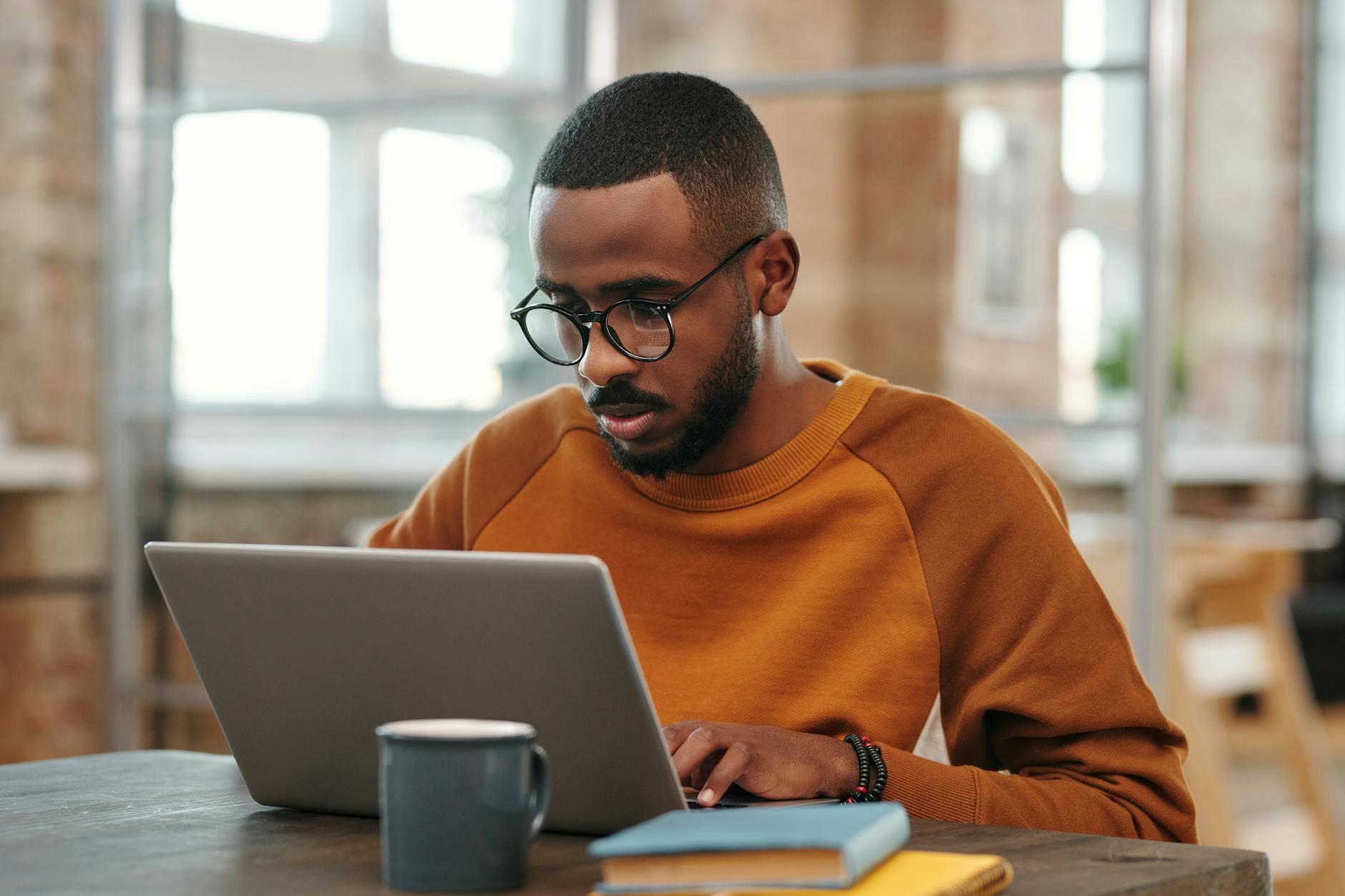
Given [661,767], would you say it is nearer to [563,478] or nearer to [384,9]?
[563,478]

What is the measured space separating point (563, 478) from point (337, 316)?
2.28 m

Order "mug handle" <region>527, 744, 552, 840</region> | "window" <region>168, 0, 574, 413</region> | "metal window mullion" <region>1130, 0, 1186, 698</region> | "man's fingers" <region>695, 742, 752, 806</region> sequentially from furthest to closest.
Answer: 1. "window" <region>168, 0, 574, 413</region>
2. "metal window mullion" <region>1130, 0, 1186, 698</region>
3. "man's fingers" <region>695, 742, 752, 806</region>
4. "mug handle" <region>527, 744, 552, 840</region>

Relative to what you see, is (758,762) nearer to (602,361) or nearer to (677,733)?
(677,733)

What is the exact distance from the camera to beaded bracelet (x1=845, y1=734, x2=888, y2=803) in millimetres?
1234

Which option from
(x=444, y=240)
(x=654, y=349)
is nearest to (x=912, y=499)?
(x=654, y=349)

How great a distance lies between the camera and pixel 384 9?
383 cm

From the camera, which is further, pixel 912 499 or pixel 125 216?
pixel 125 216

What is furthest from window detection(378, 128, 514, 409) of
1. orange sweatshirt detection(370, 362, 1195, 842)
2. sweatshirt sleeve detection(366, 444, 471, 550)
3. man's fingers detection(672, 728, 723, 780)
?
man's fingers detection(672, 728, 723, 780)

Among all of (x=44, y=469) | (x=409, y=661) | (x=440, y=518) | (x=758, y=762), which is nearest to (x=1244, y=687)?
(x=44, y=469)

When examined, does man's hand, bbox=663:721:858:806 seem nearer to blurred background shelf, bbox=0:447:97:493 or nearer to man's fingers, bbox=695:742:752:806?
man's fingers, bbox=695:742:752:806

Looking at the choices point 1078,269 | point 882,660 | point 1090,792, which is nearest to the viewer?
point 1090,792

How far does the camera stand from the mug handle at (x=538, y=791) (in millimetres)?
982

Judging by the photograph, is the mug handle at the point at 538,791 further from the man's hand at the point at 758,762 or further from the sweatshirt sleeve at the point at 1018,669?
the sweatshirt sleeve at the point at 1018,669

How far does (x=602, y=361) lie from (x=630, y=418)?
0.07 metres
